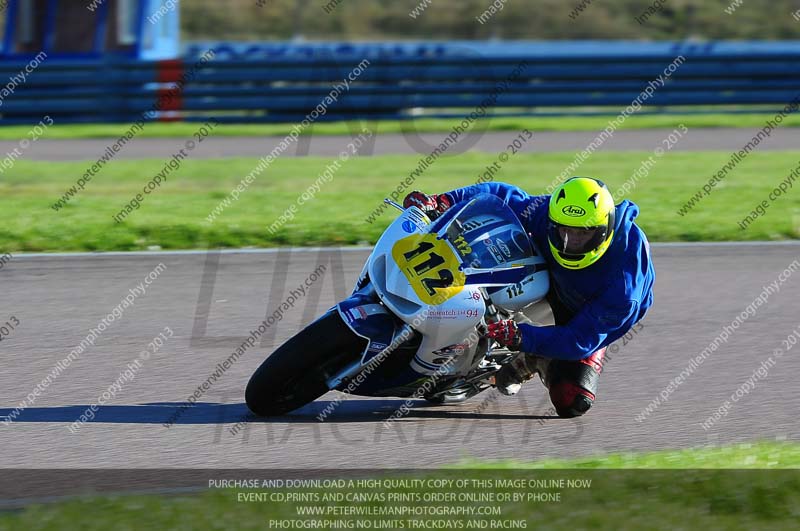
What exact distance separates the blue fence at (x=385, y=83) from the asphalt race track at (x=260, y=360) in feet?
35.7

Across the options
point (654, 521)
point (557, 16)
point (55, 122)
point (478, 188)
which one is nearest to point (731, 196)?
point (478, 188)

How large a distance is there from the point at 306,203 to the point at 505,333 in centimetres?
798

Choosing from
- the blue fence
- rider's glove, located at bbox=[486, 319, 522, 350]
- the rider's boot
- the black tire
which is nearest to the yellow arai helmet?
rider's glove, located at bbox=[486, 319, 522, 350]

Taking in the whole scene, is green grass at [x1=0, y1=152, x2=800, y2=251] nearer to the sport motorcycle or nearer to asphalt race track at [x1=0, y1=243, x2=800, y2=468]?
asphalt race track at [x1=0, y1=243, x2=800, y2=468]

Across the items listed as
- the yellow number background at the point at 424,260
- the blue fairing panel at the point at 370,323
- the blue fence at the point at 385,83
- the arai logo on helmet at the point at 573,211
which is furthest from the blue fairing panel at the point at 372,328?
the blue fence at the point at 385,83

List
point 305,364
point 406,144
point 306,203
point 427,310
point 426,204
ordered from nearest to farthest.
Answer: point 427,310, point 305,364, point 426,204, point 306,203, point 406,144

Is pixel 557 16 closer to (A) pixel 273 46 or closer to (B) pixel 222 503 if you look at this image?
(A) pixel 273 46

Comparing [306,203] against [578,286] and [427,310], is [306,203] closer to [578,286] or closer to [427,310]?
[578,286]

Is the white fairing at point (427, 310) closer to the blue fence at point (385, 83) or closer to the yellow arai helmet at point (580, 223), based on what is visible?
the yellow arai helmet at point (580, 223)

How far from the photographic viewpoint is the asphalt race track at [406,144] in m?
18.6

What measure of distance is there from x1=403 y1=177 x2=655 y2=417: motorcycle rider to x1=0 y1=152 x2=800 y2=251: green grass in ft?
17.1

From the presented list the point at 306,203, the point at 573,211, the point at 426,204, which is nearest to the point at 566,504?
the point at 573,211

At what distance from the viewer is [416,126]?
21375 millimetres

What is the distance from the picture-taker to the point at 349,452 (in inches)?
232
